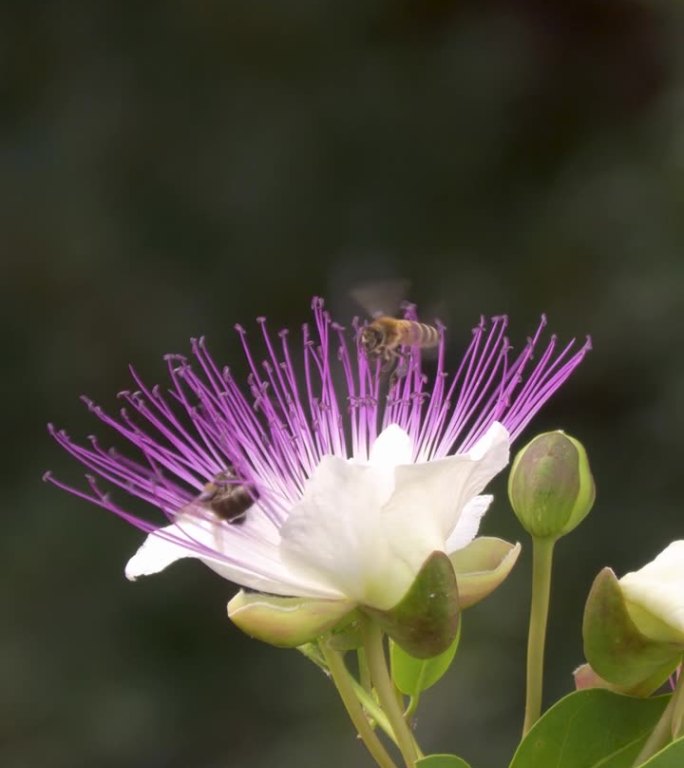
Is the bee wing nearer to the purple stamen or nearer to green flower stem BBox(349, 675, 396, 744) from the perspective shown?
the purple stamen

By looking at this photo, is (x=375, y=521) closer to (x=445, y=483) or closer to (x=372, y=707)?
(x=445, y=483)

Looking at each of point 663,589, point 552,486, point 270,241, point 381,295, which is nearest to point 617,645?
point 663,589

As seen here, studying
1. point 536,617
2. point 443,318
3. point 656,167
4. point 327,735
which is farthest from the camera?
point 656,167

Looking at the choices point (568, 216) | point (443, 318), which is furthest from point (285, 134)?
point (443, 318)

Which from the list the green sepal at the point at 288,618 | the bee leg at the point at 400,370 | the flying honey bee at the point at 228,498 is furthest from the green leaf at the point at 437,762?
the bee leg at the point at 400,370

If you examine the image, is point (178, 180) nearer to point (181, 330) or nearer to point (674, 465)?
point (181, 330)

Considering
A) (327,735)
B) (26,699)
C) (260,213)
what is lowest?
(327,735)

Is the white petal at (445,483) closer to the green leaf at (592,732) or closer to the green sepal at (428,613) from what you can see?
the green sepal at (428,613)
